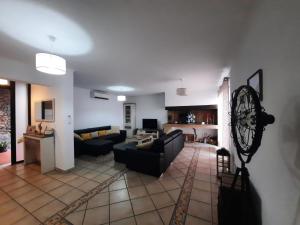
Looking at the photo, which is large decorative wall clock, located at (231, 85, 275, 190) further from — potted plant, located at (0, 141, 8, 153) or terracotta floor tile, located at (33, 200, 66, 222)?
potted plant, located at (0, 141, 8, 153)

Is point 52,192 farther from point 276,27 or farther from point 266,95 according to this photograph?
point 276,27

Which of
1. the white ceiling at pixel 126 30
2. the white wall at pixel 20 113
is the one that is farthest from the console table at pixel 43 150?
the white ceiling at pixel 126 30

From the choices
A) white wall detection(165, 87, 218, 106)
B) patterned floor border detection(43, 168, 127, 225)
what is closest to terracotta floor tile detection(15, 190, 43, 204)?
patterned floor border detection(43, 168, 127, 225)

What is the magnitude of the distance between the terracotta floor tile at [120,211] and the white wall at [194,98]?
189 inches

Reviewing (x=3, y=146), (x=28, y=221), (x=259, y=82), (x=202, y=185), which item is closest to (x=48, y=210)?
(x=28, y=221)

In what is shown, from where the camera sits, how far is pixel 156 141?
320 centimetres

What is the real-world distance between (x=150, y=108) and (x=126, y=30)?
240 inches

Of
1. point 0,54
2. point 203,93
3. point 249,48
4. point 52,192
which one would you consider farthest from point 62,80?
point 203,93

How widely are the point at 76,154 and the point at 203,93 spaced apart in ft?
17.5

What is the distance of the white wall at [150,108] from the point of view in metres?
7.50

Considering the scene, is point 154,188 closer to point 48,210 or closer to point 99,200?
point 99,200

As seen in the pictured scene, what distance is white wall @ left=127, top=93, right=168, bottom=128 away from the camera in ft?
24.6

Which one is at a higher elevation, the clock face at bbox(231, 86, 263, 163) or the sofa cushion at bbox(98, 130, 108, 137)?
the clock face at bbox(231, 86, 263, 163)

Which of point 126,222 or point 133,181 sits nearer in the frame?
point 126,222
